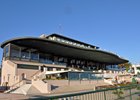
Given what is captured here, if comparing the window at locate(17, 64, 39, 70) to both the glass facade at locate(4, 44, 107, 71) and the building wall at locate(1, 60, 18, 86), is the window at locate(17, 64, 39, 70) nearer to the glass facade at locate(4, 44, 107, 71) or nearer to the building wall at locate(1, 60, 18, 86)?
the building wall at locate(1, 60, 18, 86)

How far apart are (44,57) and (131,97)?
139 feet

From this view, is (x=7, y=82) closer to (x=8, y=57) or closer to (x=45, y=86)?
(x=8, y=57)

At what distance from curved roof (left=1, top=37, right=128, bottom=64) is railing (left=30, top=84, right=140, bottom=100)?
34912 millimetres

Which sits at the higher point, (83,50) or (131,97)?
(83,50)

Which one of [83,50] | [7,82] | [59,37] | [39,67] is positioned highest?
[59,37]

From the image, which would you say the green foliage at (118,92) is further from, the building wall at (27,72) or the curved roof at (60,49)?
the curved roof at (60,49)

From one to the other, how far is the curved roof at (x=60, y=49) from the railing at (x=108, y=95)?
34912 mm

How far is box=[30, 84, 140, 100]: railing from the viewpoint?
6.33 meters

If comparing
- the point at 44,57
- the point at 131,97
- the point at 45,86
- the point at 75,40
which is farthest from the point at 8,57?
the point at 131,97

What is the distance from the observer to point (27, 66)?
1715 inches

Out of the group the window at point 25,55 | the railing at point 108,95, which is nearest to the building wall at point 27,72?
the window at point 25,55

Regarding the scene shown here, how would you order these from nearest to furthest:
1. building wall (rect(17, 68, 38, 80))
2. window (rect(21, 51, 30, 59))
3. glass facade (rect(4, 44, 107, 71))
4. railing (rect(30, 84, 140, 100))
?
railing (rect(30, 84, 140, 100)) → building wall (rect(17, 68, 38, 80)) → glass facade (rect(4, 44, 107, 71)) → window (rect(21, 51, 30, 59))

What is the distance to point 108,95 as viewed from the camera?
358 inches

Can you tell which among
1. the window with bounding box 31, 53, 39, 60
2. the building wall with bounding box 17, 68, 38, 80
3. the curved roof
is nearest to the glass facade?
the window with bounding box 31, 53, 39, 60
